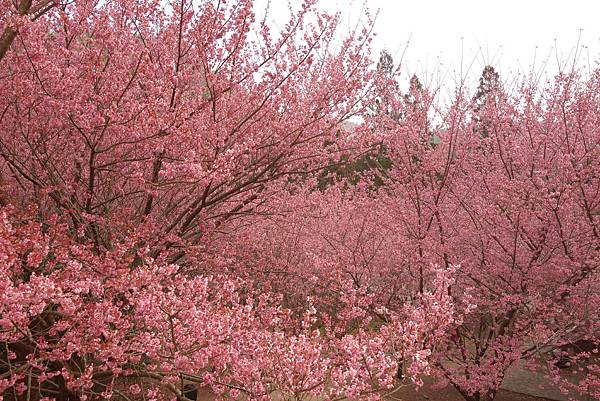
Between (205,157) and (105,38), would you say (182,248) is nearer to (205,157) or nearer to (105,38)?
(205,157)

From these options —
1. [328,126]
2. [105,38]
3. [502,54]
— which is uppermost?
[502,54]

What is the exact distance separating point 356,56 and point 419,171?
3545mm

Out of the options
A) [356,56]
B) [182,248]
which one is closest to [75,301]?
[182,248]

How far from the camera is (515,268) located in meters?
8.03

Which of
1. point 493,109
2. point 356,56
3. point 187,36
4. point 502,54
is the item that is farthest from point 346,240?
point 187,36

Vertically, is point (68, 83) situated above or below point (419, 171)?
above

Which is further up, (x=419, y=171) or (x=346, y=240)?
(x=419, y=171)

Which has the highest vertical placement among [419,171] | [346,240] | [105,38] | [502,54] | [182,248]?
[502,54]

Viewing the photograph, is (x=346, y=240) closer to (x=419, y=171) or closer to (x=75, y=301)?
(x=419, y=171)

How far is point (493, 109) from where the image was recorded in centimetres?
922

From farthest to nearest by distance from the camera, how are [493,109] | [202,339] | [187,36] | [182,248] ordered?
[493,109] < [182,248] < [187,36] < [202,339]

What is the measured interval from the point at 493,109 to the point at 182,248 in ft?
20.9

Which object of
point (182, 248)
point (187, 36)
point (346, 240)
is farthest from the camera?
point (346, 240)

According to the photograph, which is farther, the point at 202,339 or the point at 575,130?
the point at 575,130
